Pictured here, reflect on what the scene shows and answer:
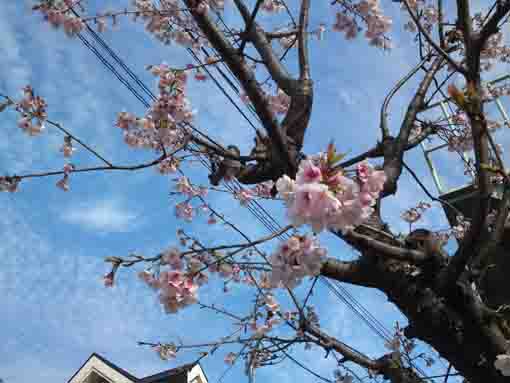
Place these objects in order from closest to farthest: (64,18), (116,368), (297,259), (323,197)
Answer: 1. (323,197)
2. (297,259)
3. (64,18)
4. (116,368)

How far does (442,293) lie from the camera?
2301mm

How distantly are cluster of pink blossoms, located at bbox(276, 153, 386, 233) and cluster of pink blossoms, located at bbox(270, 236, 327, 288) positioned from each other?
23 cm

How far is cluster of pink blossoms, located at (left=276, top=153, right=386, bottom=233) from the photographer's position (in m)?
1.51

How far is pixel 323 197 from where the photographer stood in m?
1.50

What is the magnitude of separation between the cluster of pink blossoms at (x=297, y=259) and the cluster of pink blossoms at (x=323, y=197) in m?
0.23

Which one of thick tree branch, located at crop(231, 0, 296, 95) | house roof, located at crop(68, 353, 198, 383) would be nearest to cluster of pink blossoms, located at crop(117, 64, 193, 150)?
thick tree branch, located at crop(231, 0, 296, 95)

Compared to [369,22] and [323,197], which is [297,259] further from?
[369,22]

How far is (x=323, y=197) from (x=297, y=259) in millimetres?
438

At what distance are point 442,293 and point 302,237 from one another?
36.1 inches

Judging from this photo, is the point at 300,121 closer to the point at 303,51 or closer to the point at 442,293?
the point at 303,51

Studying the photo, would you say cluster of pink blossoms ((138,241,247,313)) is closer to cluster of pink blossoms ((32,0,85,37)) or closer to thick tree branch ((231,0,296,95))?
thick tree branch ((231,0,296,95))

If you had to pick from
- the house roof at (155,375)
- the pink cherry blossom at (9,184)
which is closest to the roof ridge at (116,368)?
the house roof at (155,375)

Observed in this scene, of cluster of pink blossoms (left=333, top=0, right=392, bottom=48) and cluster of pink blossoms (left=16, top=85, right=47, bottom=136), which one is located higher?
cluster of pink blossoms (left=333, top=0, right=392, bottom=48)

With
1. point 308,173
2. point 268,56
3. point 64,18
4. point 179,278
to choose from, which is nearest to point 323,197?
point 308,173
